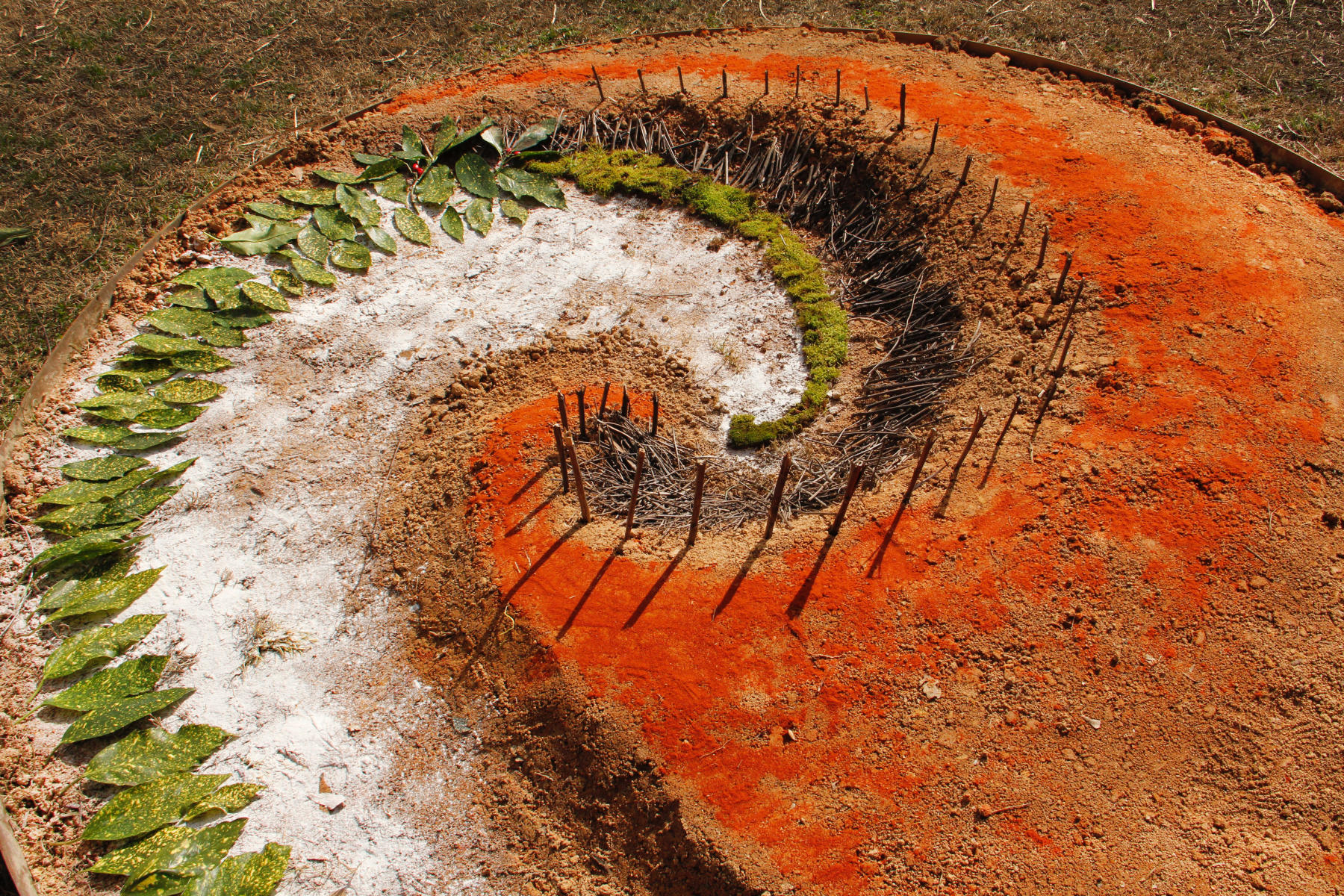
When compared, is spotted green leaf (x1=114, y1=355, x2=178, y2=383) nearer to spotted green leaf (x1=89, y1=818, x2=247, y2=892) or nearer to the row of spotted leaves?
the row of spotted leaves

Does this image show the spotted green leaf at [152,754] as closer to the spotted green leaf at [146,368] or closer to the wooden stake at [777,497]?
the spotted green leaf at [146,368]

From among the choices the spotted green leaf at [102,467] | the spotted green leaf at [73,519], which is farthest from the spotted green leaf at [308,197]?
the spotted green leaf at [73,519]

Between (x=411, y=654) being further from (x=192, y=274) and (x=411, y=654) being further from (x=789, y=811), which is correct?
(x=192, y=274)

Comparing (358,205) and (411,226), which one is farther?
(358,205)

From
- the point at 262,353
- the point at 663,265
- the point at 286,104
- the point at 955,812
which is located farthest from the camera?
the point at 286,104

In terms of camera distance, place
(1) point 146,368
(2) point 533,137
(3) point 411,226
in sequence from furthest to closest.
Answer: (2) point 533,137 → (3) point 411,226 → (1) point 146,368

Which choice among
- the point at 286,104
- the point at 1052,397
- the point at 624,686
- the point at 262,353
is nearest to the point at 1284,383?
the point at 1052,397

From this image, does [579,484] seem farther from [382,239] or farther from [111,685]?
[382,239]

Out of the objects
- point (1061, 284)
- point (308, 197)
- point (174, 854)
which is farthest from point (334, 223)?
point (1061, 284)
